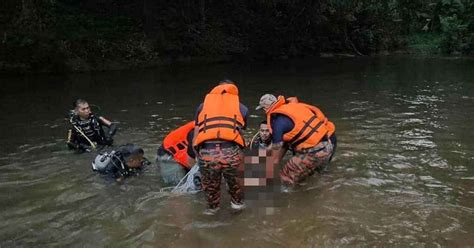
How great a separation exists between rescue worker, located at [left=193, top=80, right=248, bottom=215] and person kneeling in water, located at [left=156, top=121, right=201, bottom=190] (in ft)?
3.27

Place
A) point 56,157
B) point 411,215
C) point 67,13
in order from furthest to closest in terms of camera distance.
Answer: point 67,13
point 56,157
point 411,215

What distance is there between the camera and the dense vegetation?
23.6 m

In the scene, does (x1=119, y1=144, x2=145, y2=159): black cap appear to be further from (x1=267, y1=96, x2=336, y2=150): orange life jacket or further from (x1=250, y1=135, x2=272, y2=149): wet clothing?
(x1=267, y1=96, x2=336, y2=150): orange life jacket

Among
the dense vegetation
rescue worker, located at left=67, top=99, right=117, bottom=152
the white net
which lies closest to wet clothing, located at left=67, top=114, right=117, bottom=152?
rescue worker, located at left=67, top=99, right=117, bottom=152

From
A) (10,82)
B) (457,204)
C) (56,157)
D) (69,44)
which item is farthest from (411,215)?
(69,44)

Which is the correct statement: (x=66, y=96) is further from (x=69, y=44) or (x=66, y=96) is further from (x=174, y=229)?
(x=174, y=229)

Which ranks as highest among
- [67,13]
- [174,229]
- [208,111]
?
[67,13]

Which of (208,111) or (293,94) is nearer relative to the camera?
(208,111)

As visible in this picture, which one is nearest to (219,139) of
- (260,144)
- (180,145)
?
(180,145)

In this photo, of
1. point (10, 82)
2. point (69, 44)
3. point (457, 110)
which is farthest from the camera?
point (69, 44)

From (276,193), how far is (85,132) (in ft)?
14.8

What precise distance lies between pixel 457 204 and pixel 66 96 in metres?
13.2

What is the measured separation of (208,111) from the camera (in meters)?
6.42

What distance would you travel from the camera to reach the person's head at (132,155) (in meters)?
8.29
